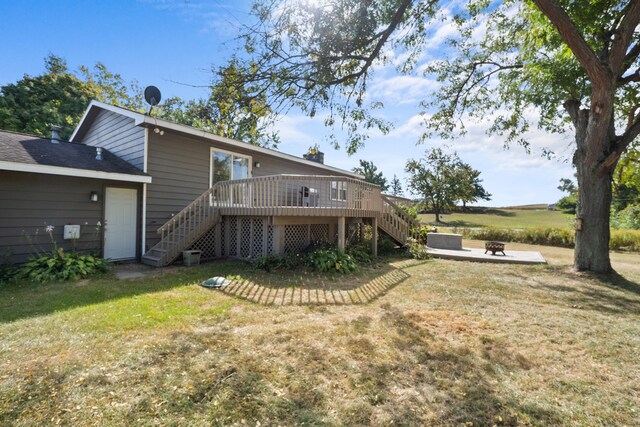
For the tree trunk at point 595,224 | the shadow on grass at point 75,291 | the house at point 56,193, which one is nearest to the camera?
the shadow on grass at point 75,291

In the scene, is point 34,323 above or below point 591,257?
below

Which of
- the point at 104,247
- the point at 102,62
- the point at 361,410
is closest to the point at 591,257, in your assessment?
the point at 361,410

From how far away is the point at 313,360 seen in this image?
2902 mm

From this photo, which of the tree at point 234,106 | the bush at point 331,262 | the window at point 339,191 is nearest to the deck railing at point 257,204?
the window at point 339,191

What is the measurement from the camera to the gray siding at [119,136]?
8.23 metres

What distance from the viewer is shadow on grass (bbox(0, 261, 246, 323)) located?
4258mm

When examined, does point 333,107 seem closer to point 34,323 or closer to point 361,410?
point 361,410

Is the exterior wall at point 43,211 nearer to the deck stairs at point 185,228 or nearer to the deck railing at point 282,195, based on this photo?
the deck stairs at point 185,228

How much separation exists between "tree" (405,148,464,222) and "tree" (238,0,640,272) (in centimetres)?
2353

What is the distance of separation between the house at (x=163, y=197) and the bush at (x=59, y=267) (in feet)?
2.80

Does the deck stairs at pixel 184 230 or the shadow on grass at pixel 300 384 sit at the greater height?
the deck stairs at pixel 184 230

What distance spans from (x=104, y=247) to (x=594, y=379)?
33.0ft

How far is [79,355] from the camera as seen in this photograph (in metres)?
2.88

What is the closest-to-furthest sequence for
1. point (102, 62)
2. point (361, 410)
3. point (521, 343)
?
point (361, 410)
point (521, 343)
point (102, 62)
